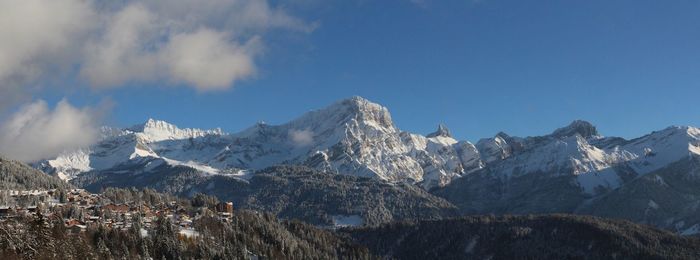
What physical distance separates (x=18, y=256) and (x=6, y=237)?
17.4 meters

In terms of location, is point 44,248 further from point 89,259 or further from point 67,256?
point 89,259

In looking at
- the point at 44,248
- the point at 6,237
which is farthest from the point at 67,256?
the point at 6,237

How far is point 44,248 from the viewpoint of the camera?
595 ft

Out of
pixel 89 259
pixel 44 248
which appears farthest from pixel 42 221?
pixel 89 259

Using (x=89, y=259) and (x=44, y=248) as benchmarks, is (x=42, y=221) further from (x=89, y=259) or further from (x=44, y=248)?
(x=89, y=259)

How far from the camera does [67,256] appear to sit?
613 ft

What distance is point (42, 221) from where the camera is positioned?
18388cm

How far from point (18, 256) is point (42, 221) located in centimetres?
937

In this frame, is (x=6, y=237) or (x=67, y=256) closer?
(x=67, y=256)

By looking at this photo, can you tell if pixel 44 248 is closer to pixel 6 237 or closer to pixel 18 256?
pixel 18 256

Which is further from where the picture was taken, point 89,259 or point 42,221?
point 89,259

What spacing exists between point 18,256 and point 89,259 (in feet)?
61.3

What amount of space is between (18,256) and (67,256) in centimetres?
1010

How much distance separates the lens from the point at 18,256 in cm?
18450
